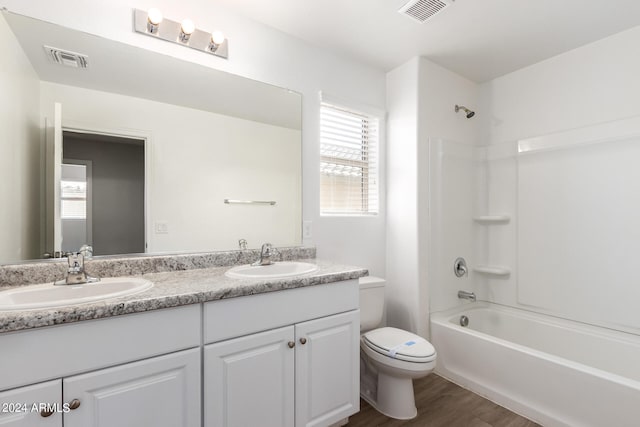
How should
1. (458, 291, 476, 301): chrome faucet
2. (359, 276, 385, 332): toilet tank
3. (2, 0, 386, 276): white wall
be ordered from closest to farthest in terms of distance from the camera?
(2, 0, 386, 276): white wall → (359, 276, 385, 332): toilet tank → (458, 291, 476, 301): chrome faucet

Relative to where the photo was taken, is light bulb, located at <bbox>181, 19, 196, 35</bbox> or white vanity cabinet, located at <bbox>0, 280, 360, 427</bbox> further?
light bulb, located at <bbox>181, 19, 196, 35</bbox>

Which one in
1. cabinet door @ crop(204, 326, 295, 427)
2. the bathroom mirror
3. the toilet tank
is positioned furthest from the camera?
the toilet tank

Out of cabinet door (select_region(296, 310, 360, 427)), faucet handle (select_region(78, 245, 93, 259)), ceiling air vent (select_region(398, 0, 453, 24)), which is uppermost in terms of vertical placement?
ceiling air vent (select_region(398, 0, 453, 24))

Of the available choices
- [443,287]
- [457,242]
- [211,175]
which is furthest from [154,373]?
A: [457,242]

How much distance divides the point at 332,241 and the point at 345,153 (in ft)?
2.27

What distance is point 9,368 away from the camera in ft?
2.80

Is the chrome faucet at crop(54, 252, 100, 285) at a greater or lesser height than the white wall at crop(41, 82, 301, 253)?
lesser

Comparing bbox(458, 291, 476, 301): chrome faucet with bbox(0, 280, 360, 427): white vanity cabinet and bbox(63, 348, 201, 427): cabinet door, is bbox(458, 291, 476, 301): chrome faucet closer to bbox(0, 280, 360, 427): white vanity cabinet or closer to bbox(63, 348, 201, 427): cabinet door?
bbox(0, 280, 360, 427): white vanity cabinet

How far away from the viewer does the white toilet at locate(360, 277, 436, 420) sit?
1694mm

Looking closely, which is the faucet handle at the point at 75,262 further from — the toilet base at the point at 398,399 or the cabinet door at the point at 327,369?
the toilet base at the point at 398,399

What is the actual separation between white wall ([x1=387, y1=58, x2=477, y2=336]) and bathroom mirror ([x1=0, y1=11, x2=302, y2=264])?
88 centimetres

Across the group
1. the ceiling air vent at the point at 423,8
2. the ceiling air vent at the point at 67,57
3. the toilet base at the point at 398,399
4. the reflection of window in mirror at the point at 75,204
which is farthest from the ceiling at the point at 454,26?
the toilet base at the point at 398,399

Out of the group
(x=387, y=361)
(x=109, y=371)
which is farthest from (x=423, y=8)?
(x=109, y=371)

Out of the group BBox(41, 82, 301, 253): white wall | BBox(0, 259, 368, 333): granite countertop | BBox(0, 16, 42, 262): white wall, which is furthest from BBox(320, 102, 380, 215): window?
BBox(0, 16, 42, 262): white wall
